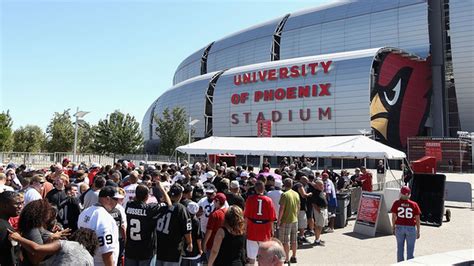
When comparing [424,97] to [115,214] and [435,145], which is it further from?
[115,214]

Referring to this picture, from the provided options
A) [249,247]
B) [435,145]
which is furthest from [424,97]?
[249,247]

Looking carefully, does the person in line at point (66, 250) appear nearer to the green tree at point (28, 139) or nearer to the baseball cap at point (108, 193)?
the baseball cap at point (108, 193)

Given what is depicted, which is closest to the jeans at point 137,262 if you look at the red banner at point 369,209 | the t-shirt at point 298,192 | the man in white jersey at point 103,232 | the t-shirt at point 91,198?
the man in white jersey at point 103,232

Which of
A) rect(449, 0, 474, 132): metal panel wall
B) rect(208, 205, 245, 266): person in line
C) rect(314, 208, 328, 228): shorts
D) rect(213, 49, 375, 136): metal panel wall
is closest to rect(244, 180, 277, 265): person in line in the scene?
rect(208, 205, 245, 266): person in line

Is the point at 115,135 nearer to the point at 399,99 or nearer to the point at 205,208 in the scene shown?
the point at 399,99

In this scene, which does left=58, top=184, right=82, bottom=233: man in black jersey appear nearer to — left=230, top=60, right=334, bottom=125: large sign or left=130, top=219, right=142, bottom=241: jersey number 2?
left=130, top=219, right=142, bottom=241: jersey number 2

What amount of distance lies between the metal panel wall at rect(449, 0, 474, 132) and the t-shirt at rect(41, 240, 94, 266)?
57.7 metres

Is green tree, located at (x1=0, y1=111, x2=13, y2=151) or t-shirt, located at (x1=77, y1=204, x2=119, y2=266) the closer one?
t-shirt, located at (x1=77, y1=204, x2=119, y2=266)

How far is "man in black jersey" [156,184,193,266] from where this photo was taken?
5328 millimetres

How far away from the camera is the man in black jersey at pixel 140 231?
5371 millimetres

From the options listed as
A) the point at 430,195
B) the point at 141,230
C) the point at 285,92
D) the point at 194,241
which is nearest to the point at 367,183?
the point at 430,195

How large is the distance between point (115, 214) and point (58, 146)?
46.6 m

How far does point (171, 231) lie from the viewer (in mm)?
5344

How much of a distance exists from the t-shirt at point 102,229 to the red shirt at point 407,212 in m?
5.76
